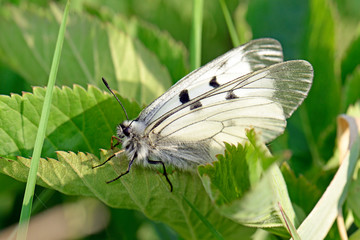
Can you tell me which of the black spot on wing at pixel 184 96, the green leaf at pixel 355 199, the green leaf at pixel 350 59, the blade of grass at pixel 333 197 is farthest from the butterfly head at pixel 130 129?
the green leaf at pixel 350 59

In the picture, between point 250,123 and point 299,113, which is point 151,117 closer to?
point 250,123

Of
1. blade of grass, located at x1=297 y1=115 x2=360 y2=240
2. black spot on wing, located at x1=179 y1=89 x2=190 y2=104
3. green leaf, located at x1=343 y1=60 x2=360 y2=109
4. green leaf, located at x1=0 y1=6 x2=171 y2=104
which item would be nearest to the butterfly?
black spot on wing, located at x1=179 y1=89 x2=190 y2=104

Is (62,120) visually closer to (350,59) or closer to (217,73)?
(217,73)

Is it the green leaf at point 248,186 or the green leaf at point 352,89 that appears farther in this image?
the green leaf at point 352,89

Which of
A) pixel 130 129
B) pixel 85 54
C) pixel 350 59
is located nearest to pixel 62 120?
pixel 130 129

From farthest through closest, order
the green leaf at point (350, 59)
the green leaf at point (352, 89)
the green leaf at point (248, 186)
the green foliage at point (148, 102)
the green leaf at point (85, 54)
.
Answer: the green leaf at point (350, 59) < the green leaf at point (352, 89) < the green leaf at point (85, 54) < the green foliage at point (148, 102) < the green leaf at point (248, 186)

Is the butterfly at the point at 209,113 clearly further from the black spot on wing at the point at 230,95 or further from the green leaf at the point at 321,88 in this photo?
the green leaf at the point at 321,88

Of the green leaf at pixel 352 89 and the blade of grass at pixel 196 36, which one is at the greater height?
the blade of grass at pixel 196 36
